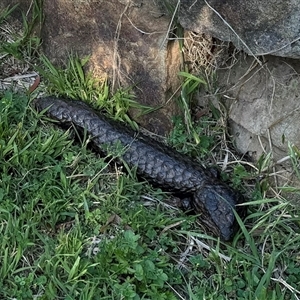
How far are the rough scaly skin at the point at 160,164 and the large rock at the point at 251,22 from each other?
843 millimetres

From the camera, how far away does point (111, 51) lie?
4.60 meters

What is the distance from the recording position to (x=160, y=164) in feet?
13.9

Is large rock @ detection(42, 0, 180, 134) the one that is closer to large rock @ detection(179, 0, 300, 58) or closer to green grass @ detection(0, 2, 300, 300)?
green grass @ detection(0, 2, 300, 300)

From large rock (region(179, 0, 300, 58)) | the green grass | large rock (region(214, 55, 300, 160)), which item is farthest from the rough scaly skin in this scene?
large rock (region(179, 0, 300, 58))

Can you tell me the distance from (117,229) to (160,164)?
601mm

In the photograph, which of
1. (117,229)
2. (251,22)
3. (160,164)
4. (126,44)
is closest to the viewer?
(251,22)

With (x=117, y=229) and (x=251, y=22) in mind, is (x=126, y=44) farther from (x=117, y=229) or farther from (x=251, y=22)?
(x=117, y=229)

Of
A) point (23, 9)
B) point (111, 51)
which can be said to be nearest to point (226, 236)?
point (111, 51)

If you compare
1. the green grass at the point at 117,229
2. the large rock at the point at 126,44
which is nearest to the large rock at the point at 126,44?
the large rock at the point at 126,44

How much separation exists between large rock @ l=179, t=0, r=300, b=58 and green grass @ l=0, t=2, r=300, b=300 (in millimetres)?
534

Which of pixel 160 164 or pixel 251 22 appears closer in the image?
pixel 251 22

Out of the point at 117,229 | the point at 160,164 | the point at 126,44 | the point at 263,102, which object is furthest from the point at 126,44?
the point at 117,229

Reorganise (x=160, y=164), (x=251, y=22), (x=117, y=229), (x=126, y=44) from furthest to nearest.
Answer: (x=126, y=44), (x=160, y=164), (x=117, y=229), (x=251, y=22)

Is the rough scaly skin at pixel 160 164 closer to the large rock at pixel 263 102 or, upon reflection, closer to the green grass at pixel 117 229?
the green grass at pixel 117 229
